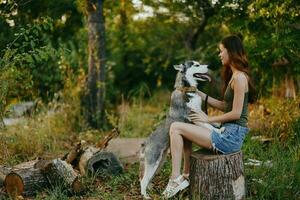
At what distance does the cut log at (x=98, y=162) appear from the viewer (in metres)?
6.61

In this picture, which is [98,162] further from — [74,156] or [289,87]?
[289,87]

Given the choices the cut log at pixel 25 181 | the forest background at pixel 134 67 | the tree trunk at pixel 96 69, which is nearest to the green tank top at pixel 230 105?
the forest background at pixel 134 67

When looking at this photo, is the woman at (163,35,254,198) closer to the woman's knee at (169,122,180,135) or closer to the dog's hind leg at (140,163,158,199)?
the woman's knee at (169,122,180,135)

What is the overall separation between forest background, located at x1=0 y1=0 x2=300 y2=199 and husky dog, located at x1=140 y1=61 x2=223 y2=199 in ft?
1.77

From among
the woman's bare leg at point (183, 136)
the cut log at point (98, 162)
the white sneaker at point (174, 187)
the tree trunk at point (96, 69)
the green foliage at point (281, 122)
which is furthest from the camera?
the tree trunk at point (96, 69)

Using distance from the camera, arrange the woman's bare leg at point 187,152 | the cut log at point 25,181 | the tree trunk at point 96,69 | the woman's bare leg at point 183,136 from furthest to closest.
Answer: the tree trunk at point 96,69, the cut log at point 25,181, the woman's bare leg at point 187,152, the woman's bare leg at point 183,136

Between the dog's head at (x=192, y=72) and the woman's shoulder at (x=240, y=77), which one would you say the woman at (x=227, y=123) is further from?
the dog's head at (x=192, y=72)

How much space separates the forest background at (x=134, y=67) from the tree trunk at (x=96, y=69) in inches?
0.7

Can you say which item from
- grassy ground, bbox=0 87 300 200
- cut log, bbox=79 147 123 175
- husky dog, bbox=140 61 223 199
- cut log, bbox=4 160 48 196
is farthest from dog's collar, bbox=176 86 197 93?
cut log, bbox=4 160 48 196

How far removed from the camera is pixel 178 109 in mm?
5828

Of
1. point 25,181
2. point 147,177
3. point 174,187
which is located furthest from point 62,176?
point 174,187

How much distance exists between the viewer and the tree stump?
18.0 ft

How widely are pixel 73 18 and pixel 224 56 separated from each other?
5.16 metres

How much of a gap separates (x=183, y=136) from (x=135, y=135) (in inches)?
153
